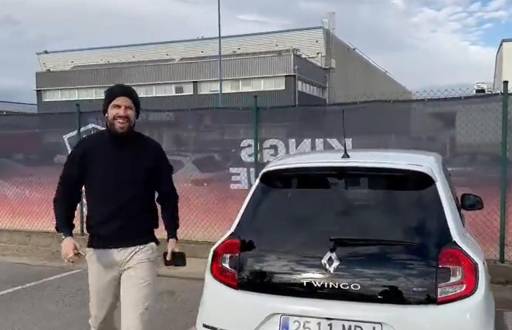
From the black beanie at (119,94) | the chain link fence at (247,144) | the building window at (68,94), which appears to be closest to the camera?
the black beanie at (119,94)

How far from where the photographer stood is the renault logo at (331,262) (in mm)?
2932

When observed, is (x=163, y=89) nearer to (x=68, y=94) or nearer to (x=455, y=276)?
(x=68, y=94)

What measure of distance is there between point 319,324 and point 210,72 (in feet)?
179

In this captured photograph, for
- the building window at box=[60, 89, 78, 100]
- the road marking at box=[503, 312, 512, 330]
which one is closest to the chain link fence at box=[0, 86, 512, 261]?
the road marking at box=[503, 312, 512, 330]

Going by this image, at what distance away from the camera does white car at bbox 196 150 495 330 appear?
9.32 feet

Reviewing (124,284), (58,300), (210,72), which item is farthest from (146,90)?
(124,284)

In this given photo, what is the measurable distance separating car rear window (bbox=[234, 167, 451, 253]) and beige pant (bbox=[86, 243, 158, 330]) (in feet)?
2.36

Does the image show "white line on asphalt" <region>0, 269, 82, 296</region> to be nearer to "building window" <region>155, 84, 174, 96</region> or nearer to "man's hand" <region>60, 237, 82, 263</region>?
"man's hand" <region>60, 237, 82, 263</region>

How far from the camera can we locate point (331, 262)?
2.94 meters

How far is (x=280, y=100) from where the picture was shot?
2014 inches

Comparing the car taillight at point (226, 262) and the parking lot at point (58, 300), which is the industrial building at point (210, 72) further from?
the car taillight at point (226, 262)

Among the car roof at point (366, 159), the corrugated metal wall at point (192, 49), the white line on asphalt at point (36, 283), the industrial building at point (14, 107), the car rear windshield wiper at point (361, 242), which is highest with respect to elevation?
the corrugated metal wall at point (192, 49)

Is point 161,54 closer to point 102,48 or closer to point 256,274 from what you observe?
point 102,48

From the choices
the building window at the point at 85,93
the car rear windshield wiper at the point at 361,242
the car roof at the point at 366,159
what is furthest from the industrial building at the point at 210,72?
the car rear windshield wiper at the point at 361,242
